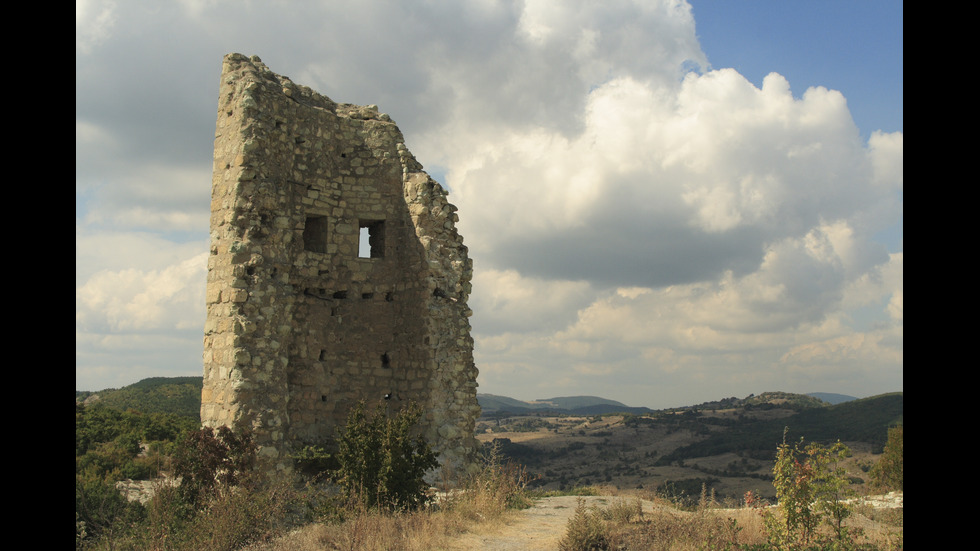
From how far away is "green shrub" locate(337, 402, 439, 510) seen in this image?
913 cm

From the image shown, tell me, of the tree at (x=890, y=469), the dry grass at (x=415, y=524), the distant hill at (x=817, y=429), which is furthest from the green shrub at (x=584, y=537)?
the distant hill at (x=817, y=429)

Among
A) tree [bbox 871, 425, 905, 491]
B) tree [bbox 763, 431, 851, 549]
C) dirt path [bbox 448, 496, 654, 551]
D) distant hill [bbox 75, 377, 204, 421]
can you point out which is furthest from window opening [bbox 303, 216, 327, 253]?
distant hill [bbox 75, 377, 204, 421]

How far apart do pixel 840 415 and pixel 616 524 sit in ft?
156

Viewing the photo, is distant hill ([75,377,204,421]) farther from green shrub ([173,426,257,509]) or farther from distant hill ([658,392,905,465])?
distant hill ([658,392,905,465])

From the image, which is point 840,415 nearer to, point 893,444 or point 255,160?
point 893,444

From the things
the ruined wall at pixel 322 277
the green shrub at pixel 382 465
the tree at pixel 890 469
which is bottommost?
the tree at pixel 890 469

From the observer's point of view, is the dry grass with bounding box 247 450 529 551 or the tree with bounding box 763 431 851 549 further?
the dry grass with bounding box 247 450 529 551

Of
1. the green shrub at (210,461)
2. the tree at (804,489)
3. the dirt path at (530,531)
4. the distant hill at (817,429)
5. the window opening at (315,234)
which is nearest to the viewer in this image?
the tree at (804,489)

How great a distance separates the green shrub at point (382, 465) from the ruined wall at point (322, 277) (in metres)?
1.37

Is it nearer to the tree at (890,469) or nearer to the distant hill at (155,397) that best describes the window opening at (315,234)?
the tree at (890,469)

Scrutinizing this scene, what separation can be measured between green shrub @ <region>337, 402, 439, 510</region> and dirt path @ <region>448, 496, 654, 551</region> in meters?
1.17

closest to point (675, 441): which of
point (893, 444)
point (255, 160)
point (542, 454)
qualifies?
point (542, 454)

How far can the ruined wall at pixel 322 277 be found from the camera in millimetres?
10273

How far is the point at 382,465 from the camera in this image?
30.4 feet
